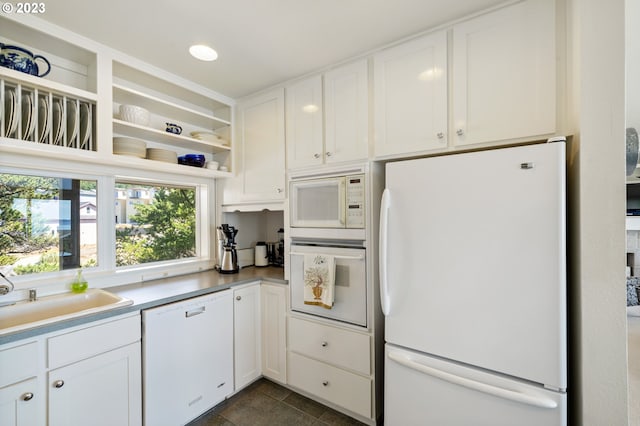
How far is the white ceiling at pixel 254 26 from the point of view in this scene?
144 cm

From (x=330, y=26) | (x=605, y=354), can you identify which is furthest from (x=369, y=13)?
(x=605, y=354)

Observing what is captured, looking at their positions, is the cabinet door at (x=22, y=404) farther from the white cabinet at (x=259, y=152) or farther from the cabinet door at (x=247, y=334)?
the white cabinet at (x=259, y=152)

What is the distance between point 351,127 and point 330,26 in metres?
0.59

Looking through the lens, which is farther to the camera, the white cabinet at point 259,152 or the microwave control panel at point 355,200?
the white cabinet at point 259,152

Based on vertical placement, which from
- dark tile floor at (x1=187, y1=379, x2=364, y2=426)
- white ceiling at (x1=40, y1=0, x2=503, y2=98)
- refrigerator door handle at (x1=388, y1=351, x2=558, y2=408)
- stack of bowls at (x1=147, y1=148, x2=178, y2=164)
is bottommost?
dark tile floor at (x1=187, y1=379, x2=364, y2=426)

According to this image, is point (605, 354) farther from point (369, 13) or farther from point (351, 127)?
point (369, 13)

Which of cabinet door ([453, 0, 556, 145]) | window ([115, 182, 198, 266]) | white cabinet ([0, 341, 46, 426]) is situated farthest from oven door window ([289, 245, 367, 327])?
white cabinet ([0, 341, 46, 426])

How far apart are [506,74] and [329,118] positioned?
1.05 metres

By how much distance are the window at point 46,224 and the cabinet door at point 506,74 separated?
8.03 ft

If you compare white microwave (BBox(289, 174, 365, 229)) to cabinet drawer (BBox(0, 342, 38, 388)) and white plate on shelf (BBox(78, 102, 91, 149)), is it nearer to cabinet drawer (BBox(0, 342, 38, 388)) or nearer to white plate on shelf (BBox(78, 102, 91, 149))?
white plate on shelf (BBox(78, 102, 91, 149))

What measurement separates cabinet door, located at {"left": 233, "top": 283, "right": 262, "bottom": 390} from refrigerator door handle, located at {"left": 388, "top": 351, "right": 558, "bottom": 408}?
45.5 inches

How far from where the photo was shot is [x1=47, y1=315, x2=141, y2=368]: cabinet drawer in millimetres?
1304

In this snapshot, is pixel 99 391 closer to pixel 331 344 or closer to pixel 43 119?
pixel 331 344

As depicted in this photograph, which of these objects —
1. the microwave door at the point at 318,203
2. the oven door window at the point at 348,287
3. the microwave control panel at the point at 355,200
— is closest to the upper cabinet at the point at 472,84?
the microwave control panel at the point at 355,200
